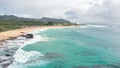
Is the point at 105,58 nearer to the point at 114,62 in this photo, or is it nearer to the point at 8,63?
the point at 114,62

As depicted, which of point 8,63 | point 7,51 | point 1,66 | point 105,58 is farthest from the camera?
point 7,51

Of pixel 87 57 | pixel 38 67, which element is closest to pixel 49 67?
pixel 38 67

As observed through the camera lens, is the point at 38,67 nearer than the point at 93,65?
Yes

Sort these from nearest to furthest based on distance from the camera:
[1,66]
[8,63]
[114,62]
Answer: [1,66]
[8,63]
[114,62]

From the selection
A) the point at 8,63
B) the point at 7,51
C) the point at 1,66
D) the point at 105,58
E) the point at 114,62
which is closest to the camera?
the point at 1,66

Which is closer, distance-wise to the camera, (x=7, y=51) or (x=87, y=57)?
(x=87, y=57)

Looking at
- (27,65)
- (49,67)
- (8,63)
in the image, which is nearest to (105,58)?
(49,67)

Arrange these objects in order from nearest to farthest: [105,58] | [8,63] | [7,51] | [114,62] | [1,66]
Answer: [1,66]
[8,63]
[114,62]
[105,58]
[7,51]

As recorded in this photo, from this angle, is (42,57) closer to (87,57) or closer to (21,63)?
(21,63)
